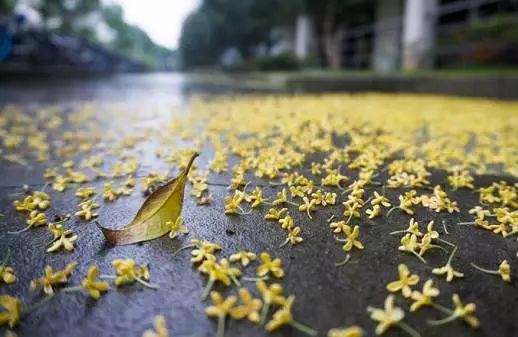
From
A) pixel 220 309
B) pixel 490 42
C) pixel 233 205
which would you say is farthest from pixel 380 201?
pixel 490 42

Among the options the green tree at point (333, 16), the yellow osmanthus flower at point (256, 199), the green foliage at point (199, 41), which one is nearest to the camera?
the yellow osmanthus flower at point (256, 199)

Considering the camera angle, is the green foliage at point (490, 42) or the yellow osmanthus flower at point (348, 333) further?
the green foliage at point (490, 42)

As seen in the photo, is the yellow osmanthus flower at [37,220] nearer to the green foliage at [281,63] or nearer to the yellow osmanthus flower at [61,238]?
the yellow osmanthus flower at [61,238]

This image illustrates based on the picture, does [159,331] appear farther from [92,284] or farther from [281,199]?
[281,199]

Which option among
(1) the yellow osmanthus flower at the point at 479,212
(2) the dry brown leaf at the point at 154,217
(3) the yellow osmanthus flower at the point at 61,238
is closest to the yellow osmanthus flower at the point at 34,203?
(3) the yellow osmanthus flower at the point at 61,238

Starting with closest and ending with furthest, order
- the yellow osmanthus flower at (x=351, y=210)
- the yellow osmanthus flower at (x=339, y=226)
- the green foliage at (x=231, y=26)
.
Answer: the yellow osmanthus flower at (x=339, y=226) → the yellow osmanthus flower at (x=351, y=210) → the green foliage at (x=231, y=26)

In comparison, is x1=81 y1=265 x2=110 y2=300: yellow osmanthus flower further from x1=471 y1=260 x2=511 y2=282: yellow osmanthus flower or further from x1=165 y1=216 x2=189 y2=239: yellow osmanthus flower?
x1=471 y1=260 x2=511 y2=282: yellow osmanthus flower

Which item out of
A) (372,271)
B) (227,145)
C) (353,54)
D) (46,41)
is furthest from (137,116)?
(353,54)

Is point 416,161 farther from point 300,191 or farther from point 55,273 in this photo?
point 55,273
